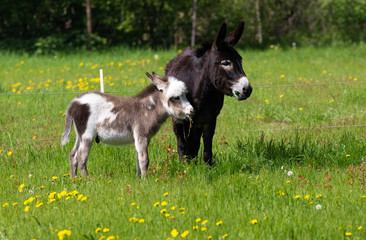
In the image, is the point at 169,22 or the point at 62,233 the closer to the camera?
the point at 62,233

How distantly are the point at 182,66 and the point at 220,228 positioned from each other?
2502 millimetres

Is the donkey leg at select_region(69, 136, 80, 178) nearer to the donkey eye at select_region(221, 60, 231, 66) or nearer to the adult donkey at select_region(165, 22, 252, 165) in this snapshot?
the adult donkey at select_region(165, 22, 252, 165)

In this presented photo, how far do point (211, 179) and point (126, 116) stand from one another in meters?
1.21

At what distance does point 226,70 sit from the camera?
5.82 meters

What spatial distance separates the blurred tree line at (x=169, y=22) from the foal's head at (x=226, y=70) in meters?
14.3

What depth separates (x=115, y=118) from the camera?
600 centimetres

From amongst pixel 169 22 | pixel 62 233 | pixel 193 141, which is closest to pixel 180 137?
pixel 193 141

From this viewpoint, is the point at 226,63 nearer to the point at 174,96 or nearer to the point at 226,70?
the point at 226,70

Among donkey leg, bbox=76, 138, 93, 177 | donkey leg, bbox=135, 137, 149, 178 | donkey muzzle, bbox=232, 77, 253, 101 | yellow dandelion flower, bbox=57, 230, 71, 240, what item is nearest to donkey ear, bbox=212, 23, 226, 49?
donkey muzzle, bbox=232, 77, 253, 101

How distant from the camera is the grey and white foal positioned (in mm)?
5910

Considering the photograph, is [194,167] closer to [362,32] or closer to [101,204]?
[101,204]

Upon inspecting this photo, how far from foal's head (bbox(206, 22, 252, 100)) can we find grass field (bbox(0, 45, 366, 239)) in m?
0.97

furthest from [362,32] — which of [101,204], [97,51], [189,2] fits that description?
[101,204]

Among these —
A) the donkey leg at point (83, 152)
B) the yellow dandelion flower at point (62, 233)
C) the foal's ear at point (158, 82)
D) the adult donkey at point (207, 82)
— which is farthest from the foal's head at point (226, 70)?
A: the yellow dandelion flower at point (62, 233)
